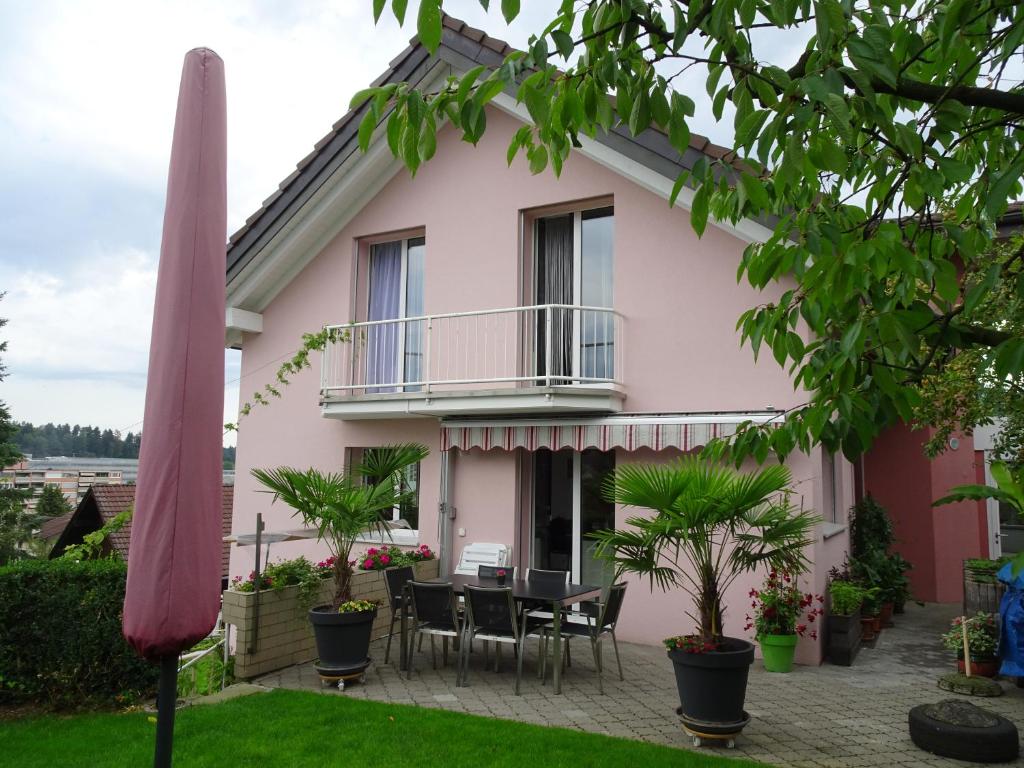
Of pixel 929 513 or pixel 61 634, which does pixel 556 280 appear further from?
pixel 929 513

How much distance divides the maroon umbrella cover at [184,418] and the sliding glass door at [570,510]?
9009 millimetres

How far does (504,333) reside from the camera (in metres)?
12.6

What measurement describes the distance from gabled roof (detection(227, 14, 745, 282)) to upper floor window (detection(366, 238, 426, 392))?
1.87 meters

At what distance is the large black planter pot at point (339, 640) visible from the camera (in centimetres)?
854

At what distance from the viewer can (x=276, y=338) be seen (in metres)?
15.1

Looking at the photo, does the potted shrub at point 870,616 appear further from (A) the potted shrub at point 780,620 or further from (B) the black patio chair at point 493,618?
(B) the black patio chair at point 493,618

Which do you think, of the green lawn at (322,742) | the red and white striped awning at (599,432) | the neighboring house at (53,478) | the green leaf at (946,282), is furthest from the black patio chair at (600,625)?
the neighboring house at (53,478)

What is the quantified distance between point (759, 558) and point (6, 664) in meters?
7.66

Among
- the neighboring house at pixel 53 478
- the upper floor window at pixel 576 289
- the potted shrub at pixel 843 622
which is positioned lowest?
the potted shrub at pixel 843 622

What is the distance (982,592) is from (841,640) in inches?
86.8

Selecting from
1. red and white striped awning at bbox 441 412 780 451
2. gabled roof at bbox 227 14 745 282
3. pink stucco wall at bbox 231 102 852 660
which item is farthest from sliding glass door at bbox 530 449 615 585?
gabled roof at bbox 227 14 745 282

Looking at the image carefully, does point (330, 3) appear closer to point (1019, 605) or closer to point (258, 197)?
point (1019, 605)

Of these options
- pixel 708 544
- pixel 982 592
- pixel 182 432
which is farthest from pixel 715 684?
pixel 982 592

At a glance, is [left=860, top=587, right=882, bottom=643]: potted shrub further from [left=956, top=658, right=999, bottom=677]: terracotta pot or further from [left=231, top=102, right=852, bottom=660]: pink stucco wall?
[left=956, top=658, right=999, bottom=677]: terracotta pot
